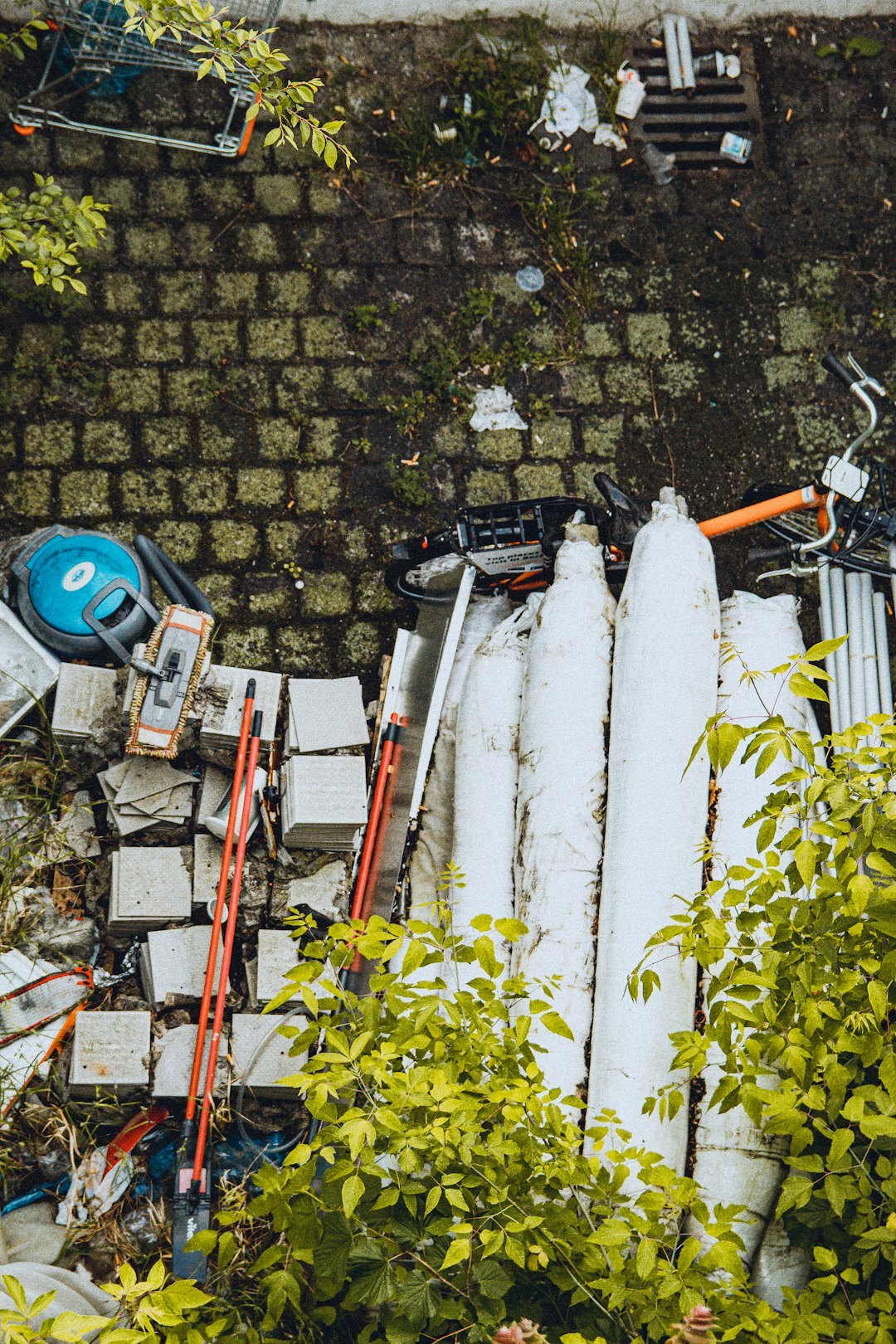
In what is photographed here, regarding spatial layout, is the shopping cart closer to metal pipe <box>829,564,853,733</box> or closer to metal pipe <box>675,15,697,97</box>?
metal pipe <box>675,15,697,97</box>

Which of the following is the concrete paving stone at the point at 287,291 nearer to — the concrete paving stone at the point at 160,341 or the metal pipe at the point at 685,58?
the concrete paving stone at the point at 160,341

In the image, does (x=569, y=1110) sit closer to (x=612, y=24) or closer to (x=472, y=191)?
(x=472, y=191)

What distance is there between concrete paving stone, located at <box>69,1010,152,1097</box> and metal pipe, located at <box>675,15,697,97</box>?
5153mm

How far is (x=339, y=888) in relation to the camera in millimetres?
4316

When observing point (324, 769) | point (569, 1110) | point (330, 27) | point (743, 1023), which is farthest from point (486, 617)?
point (330, 27)

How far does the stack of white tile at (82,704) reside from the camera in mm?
4234

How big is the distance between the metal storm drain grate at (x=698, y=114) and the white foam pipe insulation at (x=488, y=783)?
2.97 metres

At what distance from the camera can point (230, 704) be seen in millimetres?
4215

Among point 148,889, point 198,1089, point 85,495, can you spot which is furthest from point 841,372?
point 198,1089

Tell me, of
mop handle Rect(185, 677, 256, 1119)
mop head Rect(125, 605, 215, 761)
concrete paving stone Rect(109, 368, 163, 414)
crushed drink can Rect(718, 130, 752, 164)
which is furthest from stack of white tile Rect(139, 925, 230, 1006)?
crushed drink can Rect(718, 130, 752, 164)

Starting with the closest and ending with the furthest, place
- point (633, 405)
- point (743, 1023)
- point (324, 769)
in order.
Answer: point (743, 1023) < point (324, 769) < point (633, 405)

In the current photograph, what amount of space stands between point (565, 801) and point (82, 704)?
199cm

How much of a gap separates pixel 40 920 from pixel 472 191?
13.0ft

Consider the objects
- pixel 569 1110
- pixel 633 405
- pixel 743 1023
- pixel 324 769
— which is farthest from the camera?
pixel 633 405
